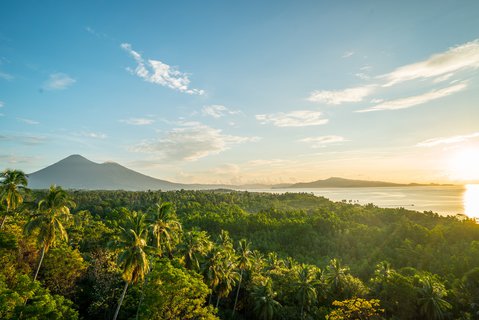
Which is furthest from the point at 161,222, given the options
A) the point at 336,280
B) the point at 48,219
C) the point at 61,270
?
the point at 336,280

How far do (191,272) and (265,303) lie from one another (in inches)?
566

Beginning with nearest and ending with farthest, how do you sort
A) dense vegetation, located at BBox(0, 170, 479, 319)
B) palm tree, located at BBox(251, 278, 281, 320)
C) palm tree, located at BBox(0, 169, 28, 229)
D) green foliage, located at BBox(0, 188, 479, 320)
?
dense vegetation, located at BBox(0, 170, 479, 319) → green foliage, located at BBox(0, 188, 479, 320) → palm tree, located at BBox(0, 169, 28, 229) → palm tree, located at BBox(251, 278, 281, 320)

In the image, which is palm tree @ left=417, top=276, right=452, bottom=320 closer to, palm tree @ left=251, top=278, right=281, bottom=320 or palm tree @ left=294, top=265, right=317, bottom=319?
palm tree @ left=294, top=265, right=317, bottom=319

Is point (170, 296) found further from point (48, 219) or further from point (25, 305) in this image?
point (48, 219)

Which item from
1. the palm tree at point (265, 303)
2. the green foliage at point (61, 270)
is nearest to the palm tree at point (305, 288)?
the palm tree at point (265, 303)

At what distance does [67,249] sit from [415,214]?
117994 millimetres

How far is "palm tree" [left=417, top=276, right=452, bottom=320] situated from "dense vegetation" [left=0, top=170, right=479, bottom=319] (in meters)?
0.15

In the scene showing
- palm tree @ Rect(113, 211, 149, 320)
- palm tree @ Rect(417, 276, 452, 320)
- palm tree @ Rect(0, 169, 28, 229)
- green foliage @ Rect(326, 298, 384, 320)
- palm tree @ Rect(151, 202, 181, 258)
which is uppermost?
palm tree @ Rect(0, 169, 28, 229)

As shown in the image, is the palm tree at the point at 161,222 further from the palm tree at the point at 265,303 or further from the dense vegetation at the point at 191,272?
the palm tree at the point at 265,303

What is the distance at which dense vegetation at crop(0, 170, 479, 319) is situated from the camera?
94.1 feet

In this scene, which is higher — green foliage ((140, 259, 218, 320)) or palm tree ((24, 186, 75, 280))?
palm tree ((24, 186, 75, 280))

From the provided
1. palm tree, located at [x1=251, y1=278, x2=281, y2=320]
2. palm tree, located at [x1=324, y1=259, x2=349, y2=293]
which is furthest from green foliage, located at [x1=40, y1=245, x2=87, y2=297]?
palm tree, located at [x1=324, y1=259, x2=349, y2=293]

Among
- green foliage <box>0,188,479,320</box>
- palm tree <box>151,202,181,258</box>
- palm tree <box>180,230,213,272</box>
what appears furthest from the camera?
palm tree <box>180,230,213,272</box>

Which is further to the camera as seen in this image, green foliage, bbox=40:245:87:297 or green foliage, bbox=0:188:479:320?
green foliage, bbox=40:245:87:297
